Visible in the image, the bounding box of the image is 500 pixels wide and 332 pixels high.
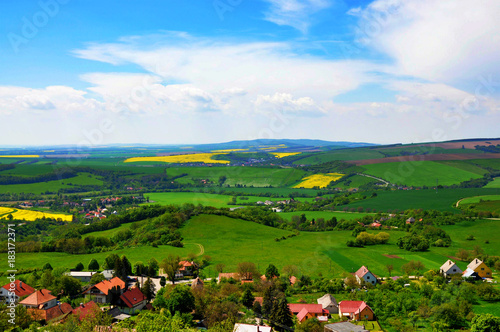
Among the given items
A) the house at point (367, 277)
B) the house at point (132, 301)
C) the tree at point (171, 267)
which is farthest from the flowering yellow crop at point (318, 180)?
the house at point (132, 301)

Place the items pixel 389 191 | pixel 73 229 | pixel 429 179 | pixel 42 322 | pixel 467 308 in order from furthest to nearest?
pixel 429 179
pixel 389 191
pixel 73 229
pixel 467 308
pixel 42 322

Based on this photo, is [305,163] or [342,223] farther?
[305,163]

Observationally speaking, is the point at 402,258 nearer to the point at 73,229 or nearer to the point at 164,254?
the point at 164,254

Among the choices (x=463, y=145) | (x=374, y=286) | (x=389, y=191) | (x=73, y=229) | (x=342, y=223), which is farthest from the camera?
(x=463, y=145)

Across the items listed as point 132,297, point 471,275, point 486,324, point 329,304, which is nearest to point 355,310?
point 329,304

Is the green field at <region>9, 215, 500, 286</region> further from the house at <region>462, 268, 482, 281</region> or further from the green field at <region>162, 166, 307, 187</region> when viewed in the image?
the green field at <region>162, 166, 307, 187</region>

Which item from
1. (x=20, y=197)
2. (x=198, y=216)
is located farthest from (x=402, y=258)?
(x=20, y=197)

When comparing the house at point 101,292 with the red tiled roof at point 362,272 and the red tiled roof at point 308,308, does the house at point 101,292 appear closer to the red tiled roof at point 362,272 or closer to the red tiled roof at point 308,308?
the red tiled roof at point 308,308
